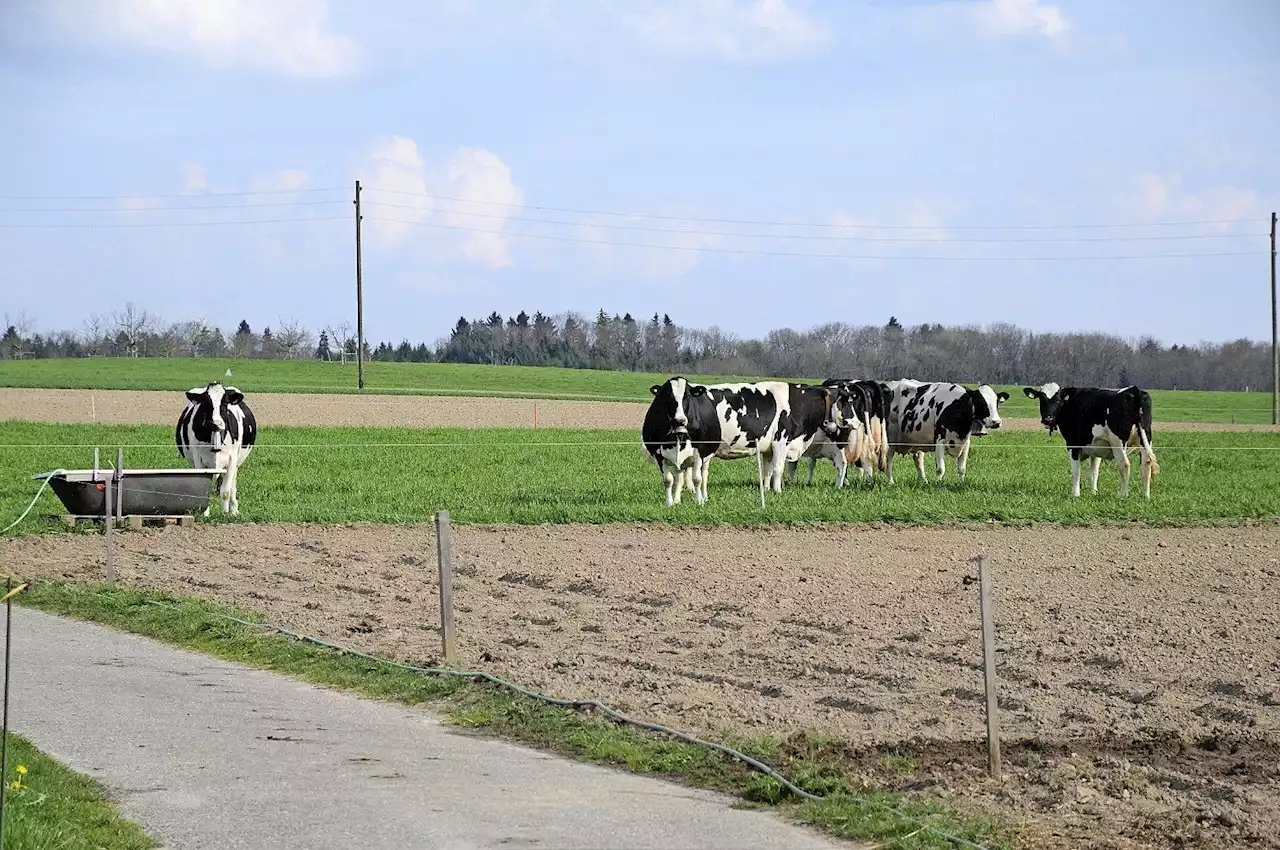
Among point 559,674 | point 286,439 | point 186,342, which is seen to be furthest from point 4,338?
point 559,674

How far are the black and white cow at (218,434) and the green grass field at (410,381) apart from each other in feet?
138

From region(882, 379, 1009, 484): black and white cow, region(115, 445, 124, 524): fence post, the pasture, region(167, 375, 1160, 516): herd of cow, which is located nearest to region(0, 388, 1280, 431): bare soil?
the pasture

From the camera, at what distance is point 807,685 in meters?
11.8

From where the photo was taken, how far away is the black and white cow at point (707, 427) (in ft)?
88.8

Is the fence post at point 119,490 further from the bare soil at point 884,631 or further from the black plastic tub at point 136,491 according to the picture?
the bare soil at point 884,631

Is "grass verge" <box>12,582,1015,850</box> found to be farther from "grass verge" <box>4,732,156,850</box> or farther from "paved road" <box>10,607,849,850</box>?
"grass verge" <box>4,732,156,850</box>

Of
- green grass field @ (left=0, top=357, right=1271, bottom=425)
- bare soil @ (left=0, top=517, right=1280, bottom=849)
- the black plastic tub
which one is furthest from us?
green grass field @ (left=0, top=357, right=1271, bottom=425)

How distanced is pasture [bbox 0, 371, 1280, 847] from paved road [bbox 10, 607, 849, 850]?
1.33 metres

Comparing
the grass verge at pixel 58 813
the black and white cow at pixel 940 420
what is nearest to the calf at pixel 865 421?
the black and white cow at pixel 940 420

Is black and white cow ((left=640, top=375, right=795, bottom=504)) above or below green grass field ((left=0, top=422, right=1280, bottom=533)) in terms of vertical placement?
above

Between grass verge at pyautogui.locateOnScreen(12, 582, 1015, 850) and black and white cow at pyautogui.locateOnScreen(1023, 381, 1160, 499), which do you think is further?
black and white cow at pyautogui.locateOnScreen(1023, 381, 1160, 499)

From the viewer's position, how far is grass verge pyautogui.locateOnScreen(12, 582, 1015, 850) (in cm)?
817

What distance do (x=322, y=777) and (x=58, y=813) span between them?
4.94 ft

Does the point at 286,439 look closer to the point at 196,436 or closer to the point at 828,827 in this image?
the point at 196,436
